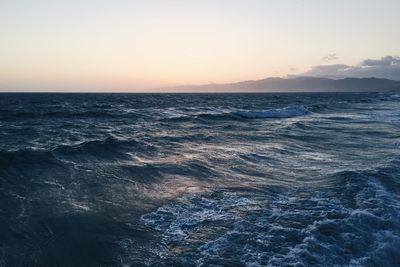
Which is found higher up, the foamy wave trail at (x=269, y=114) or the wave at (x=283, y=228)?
the foamy wave trail at (x=269, y=114)

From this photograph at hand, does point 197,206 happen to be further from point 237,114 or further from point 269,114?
point 269,114

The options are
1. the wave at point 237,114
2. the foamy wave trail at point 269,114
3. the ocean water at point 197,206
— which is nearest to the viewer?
the ocean water at point 197,206

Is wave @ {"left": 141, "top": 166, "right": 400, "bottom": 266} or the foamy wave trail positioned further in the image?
the foamy wave trail

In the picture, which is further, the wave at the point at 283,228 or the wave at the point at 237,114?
the wave at the point at 237,114

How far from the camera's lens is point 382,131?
2503cm

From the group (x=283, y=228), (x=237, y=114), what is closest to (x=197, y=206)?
(x=283, y=228)

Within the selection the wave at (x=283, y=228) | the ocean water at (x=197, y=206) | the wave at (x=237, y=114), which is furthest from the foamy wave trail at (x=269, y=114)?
the wave at (x=283, y=228)

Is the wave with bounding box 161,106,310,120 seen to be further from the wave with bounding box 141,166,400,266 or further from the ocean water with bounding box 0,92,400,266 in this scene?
the wave with bounding box 141,166,400,266

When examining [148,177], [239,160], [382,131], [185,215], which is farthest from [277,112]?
[185,215]

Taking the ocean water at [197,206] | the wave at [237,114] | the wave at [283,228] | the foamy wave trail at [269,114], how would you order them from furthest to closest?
the foamy wave trail at [269,114], the wave at [237,114], the ocean water at [197,206], the wave at [283,228]

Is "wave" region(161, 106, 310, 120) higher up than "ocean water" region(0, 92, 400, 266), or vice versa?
"wave" region(161, 106, 310, 120)

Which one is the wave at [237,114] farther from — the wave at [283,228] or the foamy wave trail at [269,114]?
the wave at [283,228]

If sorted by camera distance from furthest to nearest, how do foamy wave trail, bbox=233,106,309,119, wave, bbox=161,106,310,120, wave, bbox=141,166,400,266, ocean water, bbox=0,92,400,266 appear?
foamy wave trail, bbox=233,106,309,119
wave, bbox=161,106,310,120
ocean water, bbox=0,92,400,266
wave, bbox=141,166,400,266

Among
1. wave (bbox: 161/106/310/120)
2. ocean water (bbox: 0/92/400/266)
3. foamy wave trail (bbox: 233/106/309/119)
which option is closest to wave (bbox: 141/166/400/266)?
ocean water (bbox: 0/92/400/266)
